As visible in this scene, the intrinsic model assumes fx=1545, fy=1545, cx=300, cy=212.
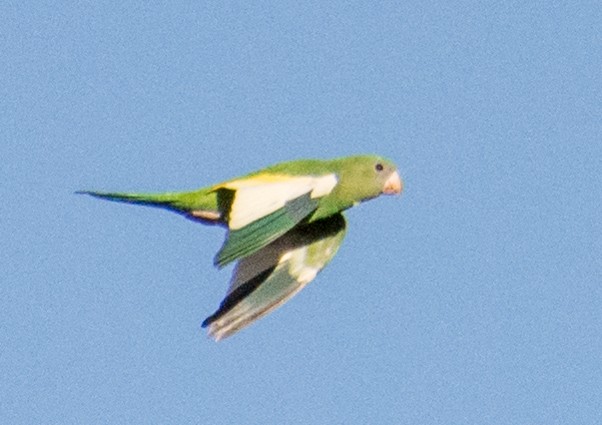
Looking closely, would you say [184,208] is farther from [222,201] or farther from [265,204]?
[265,204]

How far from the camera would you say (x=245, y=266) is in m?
8.02

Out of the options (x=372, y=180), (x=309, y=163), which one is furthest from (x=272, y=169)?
(x=372, y=180)

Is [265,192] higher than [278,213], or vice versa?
[265,192]

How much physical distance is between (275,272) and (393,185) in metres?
0.90

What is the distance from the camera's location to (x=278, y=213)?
7.27m

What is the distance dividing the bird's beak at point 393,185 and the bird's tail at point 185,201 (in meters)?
1.08

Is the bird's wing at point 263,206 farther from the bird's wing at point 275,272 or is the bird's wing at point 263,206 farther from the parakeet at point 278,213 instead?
the bird's wing at point 275,272

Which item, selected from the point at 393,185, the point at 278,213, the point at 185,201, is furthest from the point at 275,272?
the point at 393,185

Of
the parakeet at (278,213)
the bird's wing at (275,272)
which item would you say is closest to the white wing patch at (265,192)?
the parakeet at (278,213)

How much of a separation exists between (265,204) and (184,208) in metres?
0.75

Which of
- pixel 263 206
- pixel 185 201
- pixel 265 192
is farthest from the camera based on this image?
pixel 185 201

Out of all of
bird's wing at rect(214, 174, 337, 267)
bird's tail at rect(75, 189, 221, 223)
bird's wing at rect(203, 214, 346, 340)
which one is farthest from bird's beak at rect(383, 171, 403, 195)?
bird's tail at rect(75, 189, 221, 223)

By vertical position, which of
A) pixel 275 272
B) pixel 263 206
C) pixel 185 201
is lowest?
pixel 275 272

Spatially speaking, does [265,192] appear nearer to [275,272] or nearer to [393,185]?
[275,272]
